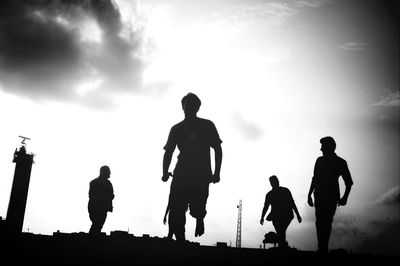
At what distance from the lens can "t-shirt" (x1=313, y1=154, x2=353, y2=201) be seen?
683cm

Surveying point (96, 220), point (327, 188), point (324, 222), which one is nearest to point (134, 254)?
point (324, 222)

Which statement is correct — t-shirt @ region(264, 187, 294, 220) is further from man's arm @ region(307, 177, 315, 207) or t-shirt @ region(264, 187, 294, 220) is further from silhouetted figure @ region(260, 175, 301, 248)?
man's arm @ region(307, 177, 315, 207)

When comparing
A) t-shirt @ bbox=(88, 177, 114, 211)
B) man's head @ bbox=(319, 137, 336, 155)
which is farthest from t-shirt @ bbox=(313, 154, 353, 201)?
t-shirt @ bbox=(88, 177, 114, 211)

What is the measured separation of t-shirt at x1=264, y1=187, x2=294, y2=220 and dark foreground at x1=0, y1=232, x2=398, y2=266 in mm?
4503

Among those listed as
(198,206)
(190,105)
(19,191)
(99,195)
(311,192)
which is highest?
(19,191)

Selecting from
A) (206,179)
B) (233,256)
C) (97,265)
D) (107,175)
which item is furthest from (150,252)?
(107,175)

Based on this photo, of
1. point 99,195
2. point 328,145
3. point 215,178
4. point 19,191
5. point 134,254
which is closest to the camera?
point 134,254

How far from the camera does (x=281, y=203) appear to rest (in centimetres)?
938

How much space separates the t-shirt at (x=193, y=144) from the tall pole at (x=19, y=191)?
151 ft

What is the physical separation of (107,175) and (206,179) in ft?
15.9

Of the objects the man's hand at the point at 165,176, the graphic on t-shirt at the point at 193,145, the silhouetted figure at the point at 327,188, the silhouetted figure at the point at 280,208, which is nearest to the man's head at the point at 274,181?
the silhouetted figure at the point at 280,208

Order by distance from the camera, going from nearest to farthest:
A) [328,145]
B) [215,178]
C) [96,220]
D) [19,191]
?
[215,178], [328,145], [96,220], [19,191]

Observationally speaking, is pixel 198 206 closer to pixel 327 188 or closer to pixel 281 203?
pixel 327 188

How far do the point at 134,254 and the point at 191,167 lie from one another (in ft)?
5.39
